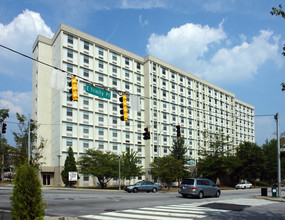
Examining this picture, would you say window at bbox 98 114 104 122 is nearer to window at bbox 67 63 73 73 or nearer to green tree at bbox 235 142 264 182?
window at bbox 67 63 73 73

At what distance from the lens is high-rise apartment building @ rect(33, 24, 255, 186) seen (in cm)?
5131

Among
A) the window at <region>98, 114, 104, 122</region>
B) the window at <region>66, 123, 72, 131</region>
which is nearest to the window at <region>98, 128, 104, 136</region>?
the window at <region>98, 114, 104, 122</region>

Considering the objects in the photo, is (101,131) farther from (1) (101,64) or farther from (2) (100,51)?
(2) (100,51)

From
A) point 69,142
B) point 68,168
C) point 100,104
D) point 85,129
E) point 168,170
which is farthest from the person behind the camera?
point 100,104

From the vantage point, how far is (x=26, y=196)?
7.54 meters

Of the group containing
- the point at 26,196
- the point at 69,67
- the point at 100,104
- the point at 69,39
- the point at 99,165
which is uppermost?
the point at 69,39

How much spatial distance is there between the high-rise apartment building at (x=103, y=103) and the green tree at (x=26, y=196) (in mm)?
35104

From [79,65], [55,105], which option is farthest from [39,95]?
[79,65]

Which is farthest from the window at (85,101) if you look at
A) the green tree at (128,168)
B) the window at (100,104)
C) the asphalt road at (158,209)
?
the asphalt road at (158,209)

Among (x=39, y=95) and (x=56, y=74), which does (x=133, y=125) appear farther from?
(x=56, y=74)

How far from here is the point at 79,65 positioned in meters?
53.7

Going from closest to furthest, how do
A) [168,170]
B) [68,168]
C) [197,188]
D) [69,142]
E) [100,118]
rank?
[197,188] → [168,170] → [68,168] → [69,142] → [100,118]

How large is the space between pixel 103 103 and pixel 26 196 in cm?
5010

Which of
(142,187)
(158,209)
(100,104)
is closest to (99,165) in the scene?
(142,187)
